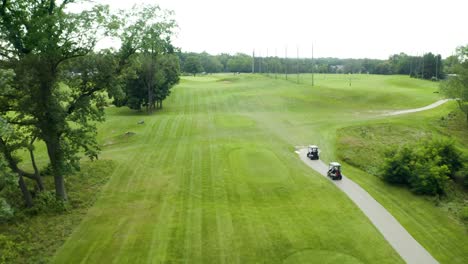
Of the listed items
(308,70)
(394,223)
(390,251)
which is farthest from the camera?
(308,70)

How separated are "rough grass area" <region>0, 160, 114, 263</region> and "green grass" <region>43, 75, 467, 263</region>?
0.60 metres

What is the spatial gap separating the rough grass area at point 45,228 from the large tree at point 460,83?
4676 centimetres

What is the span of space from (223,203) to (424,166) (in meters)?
14.9

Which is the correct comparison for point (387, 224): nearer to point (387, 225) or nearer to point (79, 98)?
point (387, 225)

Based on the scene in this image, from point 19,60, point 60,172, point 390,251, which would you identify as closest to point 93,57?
point 19,60

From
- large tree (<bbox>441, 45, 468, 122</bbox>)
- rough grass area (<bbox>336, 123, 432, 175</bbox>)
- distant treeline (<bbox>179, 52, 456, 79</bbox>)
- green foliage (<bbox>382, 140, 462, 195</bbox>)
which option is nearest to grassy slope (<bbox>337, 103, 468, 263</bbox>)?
rough grass area (<bbox>336, 123, 432, 175</bbox>)

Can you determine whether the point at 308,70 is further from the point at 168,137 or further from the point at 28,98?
the point at 28,98

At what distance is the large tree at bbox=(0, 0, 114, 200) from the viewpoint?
1795cm

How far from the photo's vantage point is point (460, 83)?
4909 centimetres

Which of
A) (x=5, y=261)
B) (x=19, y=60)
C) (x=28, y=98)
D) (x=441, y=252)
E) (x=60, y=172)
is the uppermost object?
(x=19, y=60)

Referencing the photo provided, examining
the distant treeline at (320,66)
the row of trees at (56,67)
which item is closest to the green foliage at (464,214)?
the row of trees at (56,67)

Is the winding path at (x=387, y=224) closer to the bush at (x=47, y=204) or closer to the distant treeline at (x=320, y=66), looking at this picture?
the bush at (x=47, y=204)

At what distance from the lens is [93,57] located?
20828 millimetres

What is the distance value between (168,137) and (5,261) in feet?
81.0
